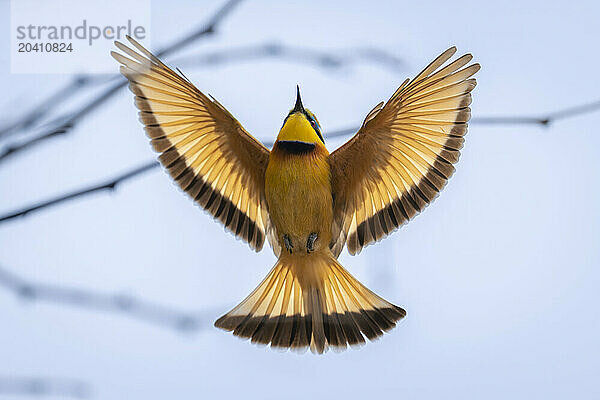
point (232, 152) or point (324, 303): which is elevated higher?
point (232, 152)

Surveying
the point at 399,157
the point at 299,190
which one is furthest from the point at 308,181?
the point at 399,157

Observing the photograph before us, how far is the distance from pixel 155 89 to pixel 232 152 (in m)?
0.16

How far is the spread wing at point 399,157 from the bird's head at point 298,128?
0.17ft

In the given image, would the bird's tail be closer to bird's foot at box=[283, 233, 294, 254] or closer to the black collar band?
bird's foot at box=[283, 233, 294, 254]

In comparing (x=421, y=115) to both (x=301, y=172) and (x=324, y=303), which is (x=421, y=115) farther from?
(x=324, y=303)

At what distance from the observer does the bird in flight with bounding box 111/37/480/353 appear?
0.97 m

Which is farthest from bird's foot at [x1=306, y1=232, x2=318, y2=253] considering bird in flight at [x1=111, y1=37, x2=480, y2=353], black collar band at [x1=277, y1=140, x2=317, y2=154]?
black collar band at [x1=277, y1=140, x2=317, y2=154]

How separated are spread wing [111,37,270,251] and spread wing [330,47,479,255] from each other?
4.6 inches

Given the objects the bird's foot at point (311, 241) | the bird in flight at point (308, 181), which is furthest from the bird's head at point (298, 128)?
the bird's foot at point (311, 241)

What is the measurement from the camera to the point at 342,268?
3.61 ft

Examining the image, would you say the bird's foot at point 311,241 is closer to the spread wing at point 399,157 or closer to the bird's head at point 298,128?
the spread wing at point 399,157

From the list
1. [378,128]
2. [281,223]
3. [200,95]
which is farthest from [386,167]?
[200,95]

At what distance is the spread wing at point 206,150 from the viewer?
971mm

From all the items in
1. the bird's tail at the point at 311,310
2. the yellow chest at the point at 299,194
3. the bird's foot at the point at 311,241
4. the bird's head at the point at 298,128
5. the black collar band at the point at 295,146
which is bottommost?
the bird's tail at the point at 311,310
